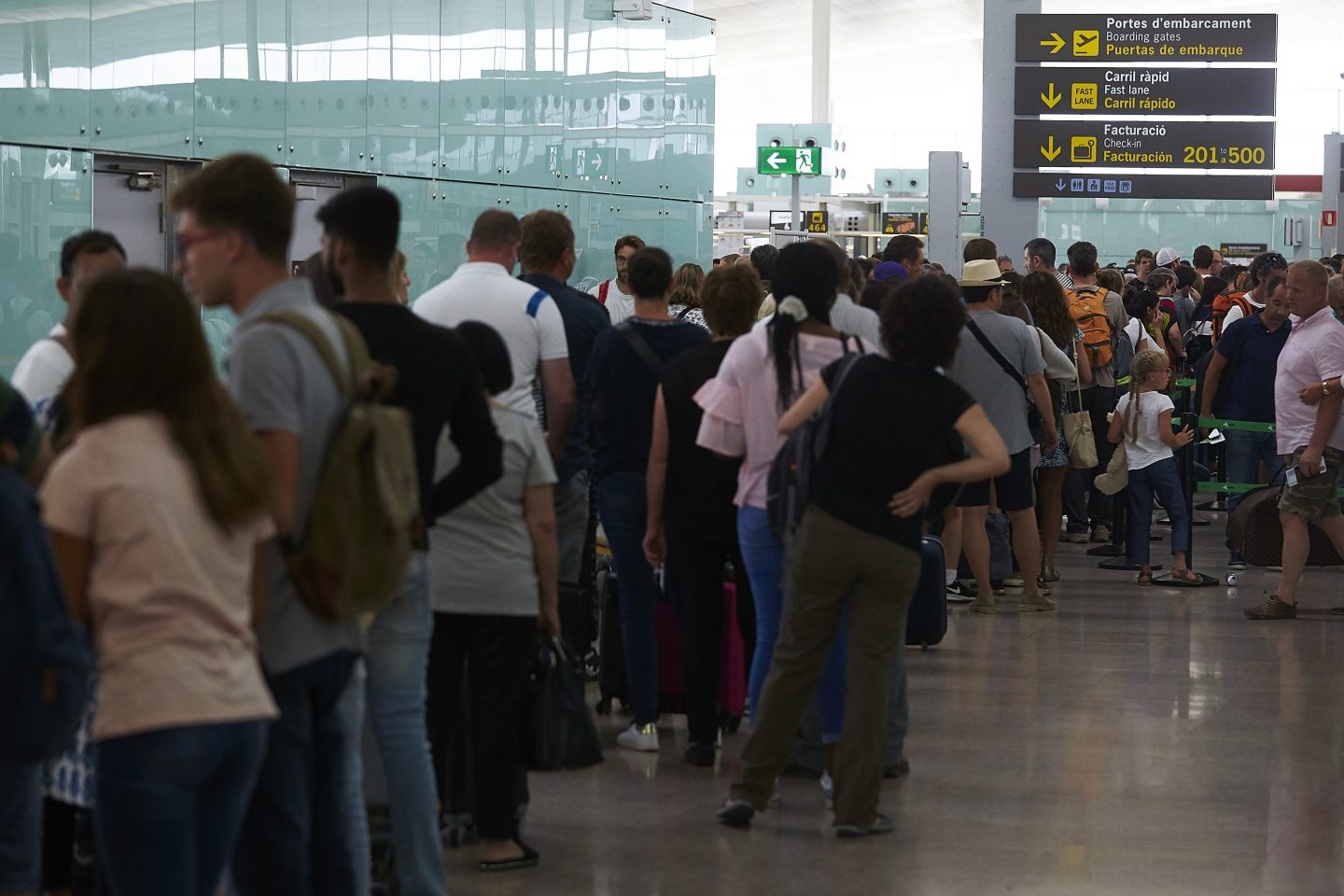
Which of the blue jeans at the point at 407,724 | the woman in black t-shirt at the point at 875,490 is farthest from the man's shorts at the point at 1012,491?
the blue jeans at the point at 407,724

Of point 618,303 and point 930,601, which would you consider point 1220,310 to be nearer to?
point 618,303

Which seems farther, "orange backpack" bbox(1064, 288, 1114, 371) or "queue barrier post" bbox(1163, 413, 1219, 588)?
"orange backpack" bbox(1064, 288, 1114, 371)

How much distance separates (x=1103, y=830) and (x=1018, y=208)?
10058mm

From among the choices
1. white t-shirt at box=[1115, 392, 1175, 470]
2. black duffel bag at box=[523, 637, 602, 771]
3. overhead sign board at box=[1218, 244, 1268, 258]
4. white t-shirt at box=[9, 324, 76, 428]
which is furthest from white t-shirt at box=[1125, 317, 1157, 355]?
overhead sign board at box=[1218, 244, 1268, 258]

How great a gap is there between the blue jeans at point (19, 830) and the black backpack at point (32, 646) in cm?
25

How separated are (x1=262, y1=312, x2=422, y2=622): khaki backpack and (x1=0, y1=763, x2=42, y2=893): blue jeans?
632mm

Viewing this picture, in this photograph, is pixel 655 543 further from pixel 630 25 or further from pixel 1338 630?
pixel 630 25

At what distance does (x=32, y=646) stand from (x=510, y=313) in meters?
2.94

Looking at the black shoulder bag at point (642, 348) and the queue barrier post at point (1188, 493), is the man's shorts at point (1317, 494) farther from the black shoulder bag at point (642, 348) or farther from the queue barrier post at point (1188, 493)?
the black shoulder bag at point (642, 348)

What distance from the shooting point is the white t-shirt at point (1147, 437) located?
1028cm

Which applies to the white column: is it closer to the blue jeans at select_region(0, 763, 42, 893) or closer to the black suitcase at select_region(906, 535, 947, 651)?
the black suitcase at select_region(906, 535, 947, 651)

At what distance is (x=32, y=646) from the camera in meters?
2.74

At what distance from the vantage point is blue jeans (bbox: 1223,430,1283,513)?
34.8 ft

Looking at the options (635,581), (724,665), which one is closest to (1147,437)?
(724,665)
